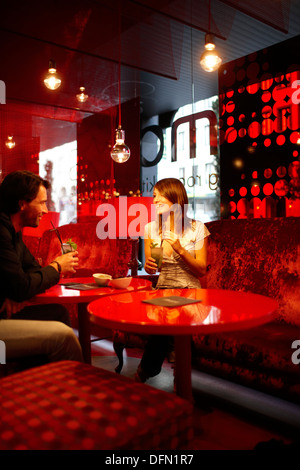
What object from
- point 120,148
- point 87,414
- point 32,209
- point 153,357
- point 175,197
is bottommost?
point 153,357

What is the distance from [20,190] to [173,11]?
4.43 meters

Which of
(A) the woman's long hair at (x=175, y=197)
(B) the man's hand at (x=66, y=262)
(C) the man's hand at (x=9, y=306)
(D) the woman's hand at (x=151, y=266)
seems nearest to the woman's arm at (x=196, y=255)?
(D) the woman's hand at (x=151, y=266)

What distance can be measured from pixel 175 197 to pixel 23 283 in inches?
54.8

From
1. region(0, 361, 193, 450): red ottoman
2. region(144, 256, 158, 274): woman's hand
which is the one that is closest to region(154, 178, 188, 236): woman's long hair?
region(144, 256, 158, 274): woman's hand

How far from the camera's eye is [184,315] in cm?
151

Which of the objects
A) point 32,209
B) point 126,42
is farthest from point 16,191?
point 126,42

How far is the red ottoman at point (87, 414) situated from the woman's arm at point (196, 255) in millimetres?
1076

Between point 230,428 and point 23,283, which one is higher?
point 23,283

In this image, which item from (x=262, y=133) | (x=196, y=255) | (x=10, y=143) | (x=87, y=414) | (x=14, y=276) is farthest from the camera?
(x=10, y=143)

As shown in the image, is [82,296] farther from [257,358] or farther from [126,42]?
[126,42]

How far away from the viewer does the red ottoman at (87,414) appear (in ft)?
3.63

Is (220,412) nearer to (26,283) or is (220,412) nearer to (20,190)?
(26,283)

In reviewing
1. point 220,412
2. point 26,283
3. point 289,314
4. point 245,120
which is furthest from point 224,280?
point 245,120

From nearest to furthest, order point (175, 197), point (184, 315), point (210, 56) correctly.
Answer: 1. point (184, 315)
2. point (175, 197)
3. point (210, 56)
